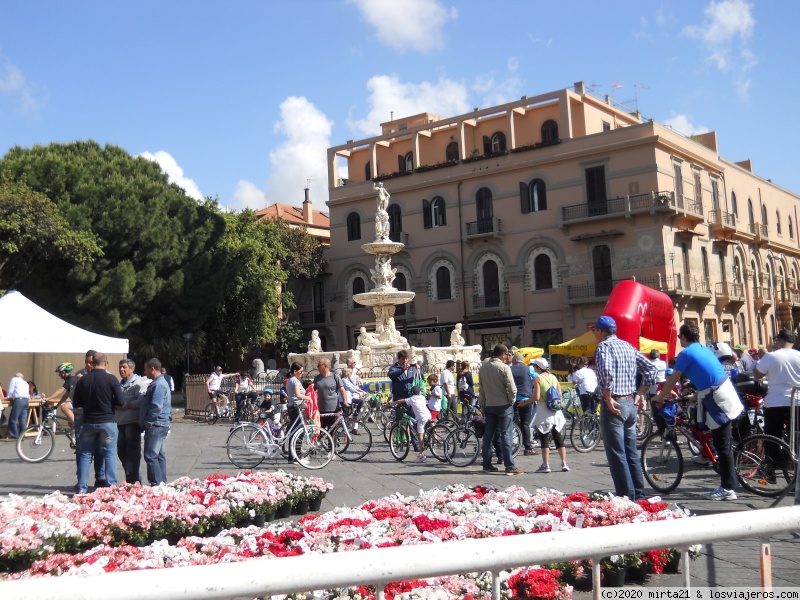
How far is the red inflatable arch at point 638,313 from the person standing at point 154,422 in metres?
11.0

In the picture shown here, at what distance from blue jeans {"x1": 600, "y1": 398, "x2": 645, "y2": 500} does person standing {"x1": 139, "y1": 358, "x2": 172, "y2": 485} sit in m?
5.61

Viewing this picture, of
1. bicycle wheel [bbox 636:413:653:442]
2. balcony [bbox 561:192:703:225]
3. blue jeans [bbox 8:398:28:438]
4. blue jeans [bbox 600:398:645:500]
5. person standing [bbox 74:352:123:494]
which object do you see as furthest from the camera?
balcony [bbox 561:192:703:225]

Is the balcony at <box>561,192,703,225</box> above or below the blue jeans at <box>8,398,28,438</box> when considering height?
above

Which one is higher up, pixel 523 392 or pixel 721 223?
pixel 721 223

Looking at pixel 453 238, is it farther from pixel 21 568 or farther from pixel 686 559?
pixel 686 559

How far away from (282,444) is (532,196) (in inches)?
1140

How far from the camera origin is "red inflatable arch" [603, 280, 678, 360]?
18.0 meters

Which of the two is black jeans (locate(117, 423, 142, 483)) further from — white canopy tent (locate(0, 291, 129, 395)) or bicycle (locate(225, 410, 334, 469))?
white canopy tent (locate(0, 291, 129, 395))

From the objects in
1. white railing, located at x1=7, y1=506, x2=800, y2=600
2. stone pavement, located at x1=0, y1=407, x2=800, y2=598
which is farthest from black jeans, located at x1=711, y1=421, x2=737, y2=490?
white railing, located at x1=7, y1=506, x2=800, y2=600

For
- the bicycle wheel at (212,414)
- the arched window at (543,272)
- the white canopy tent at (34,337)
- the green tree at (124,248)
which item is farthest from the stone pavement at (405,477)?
the arched window at (543,272)

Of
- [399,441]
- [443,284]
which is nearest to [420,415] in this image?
[399,441]

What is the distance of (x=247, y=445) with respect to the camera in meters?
12.4

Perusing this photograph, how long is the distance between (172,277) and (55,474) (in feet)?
70.8

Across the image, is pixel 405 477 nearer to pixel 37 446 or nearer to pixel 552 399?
pixel 552 399
